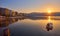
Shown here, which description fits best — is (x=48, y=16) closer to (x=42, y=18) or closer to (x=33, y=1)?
(x=42, y=18)

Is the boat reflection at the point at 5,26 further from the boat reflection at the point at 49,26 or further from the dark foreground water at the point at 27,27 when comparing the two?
the boat reflection at the point at 49,26

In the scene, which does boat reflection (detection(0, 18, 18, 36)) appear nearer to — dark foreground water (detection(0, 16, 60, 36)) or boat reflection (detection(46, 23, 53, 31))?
dark foreground water (detection(0, 16, 60, 36))

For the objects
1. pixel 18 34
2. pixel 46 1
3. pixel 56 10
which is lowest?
pixel 18 34

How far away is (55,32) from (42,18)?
8.9 inches

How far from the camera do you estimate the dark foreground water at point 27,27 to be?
66.6 inches

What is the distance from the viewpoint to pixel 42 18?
1.72 m

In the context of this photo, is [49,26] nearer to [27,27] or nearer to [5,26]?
[27,27]

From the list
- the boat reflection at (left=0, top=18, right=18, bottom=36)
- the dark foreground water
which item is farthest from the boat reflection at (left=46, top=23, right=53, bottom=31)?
the boat reflection at (left=0, top=18, right=18, bottom=36)

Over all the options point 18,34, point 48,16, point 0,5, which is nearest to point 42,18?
point 48,16

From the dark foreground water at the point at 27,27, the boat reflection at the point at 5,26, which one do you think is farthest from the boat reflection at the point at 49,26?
the boat reflection at the point at 5,26

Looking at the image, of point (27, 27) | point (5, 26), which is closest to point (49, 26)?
point (27, 27)

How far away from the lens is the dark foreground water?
1692mm

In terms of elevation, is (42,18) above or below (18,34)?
above

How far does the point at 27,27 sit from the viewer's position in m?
1.70
